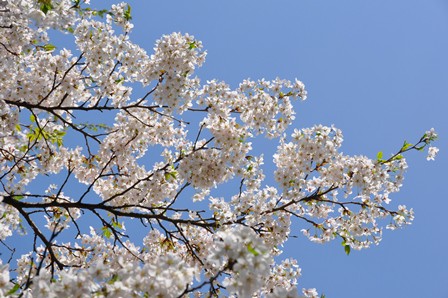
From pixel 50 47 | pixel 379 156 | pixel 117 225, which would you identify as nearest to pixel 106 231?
pixel 117 225

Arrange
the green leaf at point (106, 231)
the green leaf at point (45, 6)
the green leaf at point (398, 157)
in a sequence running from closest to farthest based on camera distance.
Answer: the green leaf at point (45, 6)
the green leaf at point (398, 157)
the green leaf at point (106, 231)

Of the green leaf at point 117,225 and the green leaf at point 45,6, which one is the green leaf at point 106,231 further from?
the green leaf at point 45,6

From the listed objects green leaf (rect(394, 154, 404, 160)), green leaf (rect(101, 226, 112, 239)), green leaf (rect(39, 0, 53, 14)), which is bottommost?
green leaf (rect(101, 226, 112, 239))

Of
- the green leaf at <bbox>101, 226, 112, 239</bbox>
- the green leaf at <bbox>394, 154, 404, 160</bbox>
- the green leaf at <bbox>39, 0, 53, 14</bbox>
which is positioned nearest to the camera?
the green leaf at <bbox>39, 0, 53, 14</bbox>

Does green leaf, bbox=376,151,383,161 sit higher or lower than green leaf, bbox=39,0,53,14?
lower

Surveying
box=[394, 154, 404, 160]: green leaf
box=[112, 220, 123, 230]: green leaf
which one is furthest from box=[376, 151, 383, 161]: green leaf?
box=[112, 220, 123, 230]: green leaf

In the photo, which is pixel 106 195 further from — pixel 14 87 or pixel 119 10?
pixel 119 10

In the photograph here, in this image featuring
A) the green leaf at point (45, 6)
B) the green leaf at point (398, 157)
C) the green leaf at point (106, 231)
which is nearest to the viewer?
the green leaf at point (45, 6)

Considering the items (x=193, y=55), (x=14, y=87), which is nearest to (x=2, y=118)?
(x=14, y=87)

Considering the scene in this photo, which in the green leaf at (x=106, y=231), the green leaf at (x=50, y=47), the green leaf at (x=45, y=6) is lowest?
the green leaf at (x=106, y=231)

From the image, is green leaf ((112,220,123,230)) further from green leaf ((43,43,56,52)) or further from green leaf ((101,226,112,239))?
green leaf ((43,43,56,52))

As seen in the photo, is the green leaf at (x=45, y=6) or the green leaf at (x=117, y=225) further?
the green leaf at (x=117, y=225)

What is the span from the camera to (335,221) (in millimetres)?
8625

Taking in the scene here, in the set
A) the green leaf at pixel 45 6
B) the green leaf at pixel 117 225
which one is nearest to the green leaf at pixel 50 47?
the green leaf at pixel 45 6
